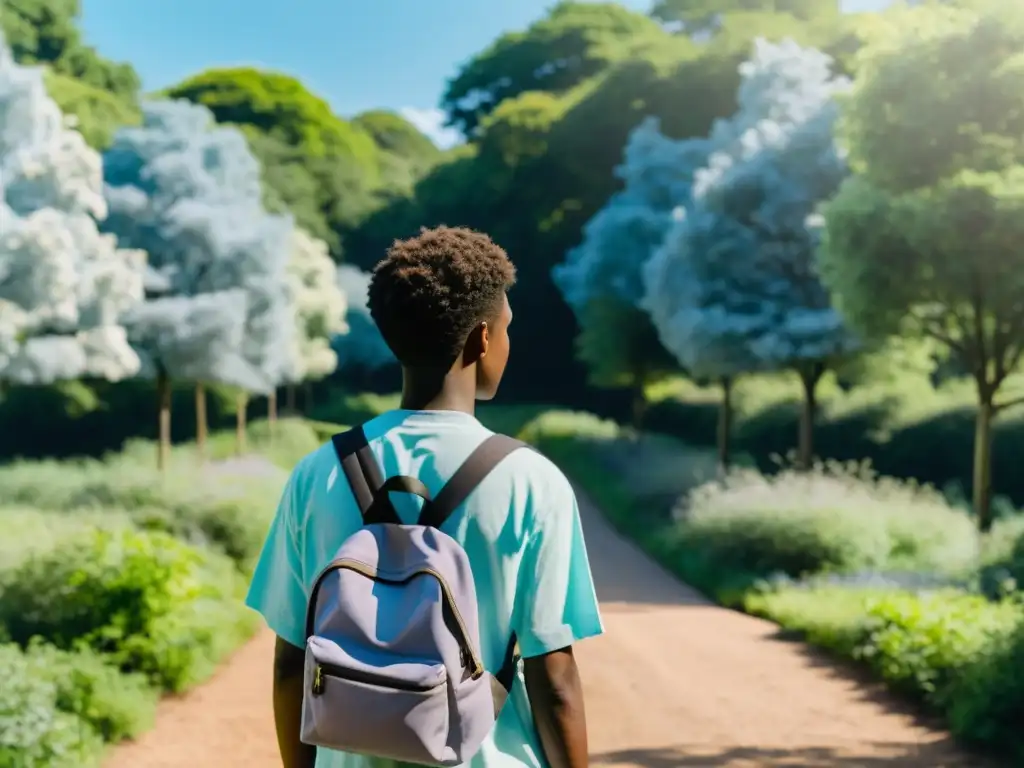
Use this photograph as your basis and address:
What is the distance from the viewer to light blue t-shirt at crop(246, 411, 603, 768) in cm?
184

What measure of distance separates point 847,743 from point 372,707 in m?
4.99

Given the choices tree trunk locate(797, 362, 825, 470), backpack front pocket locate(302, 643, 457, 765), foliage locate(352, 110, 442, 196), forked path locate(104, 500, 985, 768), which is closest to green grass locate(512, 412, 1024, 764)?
forked path locate(104, 500, 985, 768)

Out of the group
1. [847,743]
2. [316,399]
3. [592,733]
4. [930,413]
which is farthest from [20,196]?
[316,399]

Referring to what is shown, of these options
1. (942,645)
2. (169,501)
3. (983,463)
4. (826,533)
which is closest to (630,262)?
(826,533)

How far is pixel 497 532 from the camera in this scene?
6.02 feet

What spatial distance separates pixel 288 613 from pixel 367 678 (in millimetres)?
357

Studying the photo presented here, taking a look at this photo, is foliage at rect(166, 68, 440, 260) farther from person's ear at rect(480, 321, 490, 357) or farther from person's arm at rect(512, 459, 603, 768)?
person's arm at rect(512, 459, 603, 768)

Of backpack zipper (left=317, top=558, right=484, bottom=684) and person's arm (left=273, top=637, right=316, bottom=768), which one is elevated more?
backpack zipper (left=317, top=558, right=484, bottom=684)

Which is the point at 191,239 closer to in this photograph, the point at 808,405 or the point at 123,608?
the point at 808,405

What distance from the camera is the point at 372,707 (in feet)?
5.63

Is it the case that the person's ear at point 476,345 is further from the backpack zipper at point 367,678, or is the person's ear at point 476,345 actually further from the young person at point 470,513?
the backpack zipper at point 367,678

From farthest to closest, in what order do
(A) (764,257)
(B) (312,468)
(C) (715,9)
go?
(C) (715,9), (A) (764,257), (B) (312,468)

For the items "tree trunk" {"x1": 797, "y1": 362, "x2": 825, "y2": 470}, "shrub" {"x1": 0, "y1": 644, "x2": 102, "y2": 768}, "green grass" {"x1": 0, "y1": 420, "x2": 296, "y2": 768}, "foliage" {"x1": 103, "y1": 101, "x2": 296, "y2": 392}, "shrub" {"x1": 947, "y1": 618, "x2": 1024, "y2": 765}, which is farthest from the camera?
"foliage" {"x1": 103, "y1": 101, "x2": 296, "y2": 392}

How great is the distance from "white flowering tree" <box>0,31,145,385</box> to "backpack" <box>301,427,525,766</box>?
1050 cm
